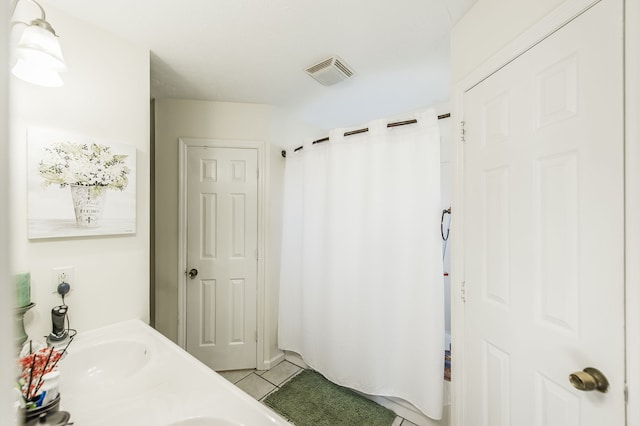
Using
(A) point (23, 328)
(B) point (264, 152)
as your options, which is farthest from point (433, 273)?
(A) point (23, 328)

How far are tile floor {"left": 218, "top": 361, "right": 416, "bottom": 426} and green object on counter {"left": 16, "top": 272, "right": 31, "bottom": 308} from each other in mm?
1491

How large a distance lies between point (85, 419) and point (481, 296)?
4.83 ft

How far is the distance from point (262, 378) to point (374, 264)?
139 centimetres

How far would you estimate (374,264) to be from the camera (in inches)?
69.7

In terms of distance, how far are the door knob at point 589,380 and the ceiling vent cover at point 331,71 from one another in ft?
5.79

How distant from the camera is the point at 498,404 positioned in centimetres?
102

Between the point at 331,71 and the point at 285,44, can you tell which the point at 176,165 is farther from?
the point at 331,71

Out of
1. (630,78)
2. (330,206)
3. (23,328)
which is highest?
(630,78)

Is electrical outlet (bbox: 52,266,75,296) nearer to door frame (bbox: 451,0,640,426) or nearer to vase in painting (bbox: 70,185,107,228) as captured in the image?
vase in painting (bbox: 70,185,107,228)

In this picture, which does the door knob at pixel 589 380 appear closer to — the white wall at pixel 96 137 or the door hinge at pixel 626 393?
the door hinge at pixel 626 393

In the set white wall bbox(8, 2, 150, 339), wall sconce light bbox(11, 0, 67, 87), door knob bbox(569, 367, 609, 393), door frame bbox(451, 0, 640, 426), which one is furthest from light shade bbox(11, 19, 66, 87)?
door knob bbox(569, 367, 609, 393)

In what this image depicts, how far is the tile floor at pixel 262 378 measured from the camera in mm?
1982

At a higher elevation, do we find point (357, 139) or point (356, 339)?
point (357, 139)

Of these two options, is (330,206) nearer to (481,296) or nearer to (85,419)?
(481,296)
